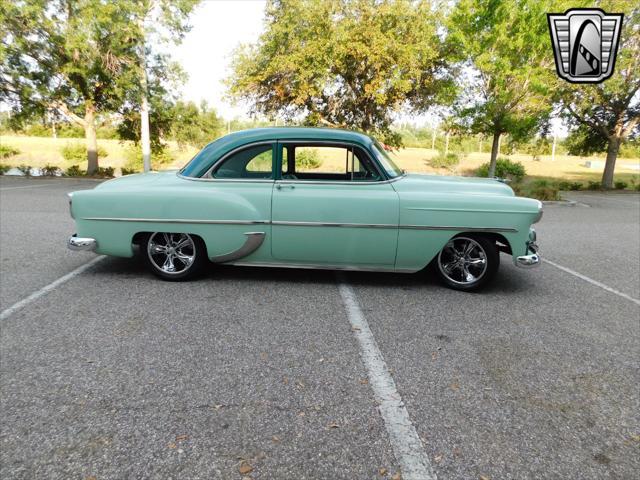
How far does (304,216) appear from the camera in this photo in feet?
14.0

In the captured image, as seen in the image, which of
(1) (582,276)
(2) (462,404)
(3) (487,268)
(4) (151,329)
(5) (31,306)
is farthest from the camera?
(1) (582,276)

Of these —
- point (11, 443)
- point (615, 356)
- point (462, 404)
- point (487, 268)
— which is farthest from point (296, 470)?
point (487, 268)

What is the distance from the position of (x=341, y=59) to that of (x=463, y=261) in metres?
13.4

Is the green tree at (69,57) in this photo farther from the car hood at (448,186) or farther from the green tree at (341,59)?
the car hood at (448,186)

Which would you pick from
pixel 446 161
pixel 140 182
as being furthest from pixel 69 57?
pixel 446 161

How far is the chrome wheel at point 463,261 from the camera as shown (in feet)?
14.3

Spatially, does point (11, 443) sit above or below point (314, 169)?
below

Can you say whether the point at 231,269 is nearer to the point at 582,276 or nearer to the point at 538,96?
the point at 582,276

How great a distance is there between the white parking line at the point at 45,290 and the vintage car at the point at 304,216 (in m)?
0.43

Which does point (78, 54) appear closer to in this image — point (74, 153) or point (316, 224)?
point (316, 224)

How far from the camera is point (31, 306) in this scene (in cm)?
376

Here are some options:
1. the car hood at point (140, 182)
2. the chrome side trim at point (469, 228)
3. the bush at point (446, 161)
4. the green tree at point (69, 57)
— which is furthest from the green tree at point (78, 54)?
the bush at point (446, 161)

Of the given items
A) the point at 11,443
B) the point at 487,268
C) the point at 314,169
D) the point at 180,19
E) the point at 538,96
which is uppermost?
the point at 180,19

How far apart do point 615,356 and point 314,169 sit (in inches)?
133
